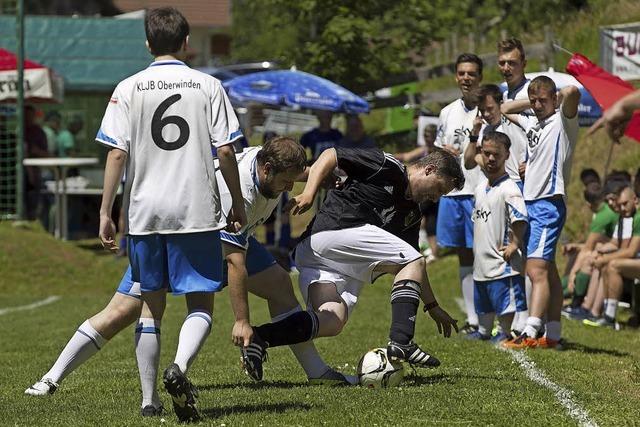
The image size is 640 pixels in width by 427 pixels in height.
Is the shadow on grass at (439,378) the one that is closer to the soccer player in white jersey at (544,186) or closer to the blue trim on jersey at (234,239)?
the blue trim on jersey at (234,239)

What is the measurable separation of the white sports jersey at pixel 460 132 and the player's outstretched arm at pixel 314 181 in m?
3.85

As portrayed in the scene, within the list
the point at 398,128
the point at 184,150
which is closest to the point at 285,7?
the point at 398,128

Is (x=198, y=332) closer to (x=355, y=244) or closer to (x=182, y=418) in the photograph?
(x=182, y=418)

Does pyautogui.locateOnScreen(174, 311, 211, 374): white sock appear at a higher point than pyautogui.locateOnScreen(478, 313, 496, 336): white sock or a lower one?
higher

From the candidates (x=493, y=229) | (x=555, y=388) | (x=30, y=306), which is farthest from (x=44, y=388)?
(x=30, y=306)

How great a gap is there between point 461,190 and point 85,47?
16.8 m

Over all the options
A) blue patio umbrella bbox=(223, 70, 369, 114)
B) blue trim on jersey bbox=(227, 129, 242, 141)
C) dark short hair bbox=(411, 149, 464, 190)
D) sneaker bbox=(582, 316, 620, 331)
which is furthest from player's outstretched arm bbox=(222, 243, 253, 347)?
blue patio umbrella bbox=(223, 70, 369, 114)

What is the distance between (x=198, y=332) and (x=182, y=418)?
0.45m

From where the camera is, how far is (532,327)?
1012cm

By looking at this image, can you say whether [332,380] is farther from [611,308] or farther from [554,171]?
[611,308]

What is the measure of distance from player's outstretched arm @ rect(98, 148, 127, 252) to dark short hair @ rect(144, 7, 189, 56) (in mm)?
552

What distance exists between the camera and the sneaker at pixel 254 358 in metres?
7.46

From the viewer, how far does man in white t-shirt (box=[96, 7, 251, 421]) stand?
6371 millimetres

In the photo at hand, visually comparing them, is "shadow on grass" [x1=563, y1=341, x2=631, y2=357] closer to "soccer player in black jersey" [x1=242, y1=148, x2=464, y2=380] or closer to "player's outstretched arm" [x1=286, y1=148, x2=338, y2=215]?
"soccer player in black jersey" [x1=242, y1=148, x2=464, y2=380]
